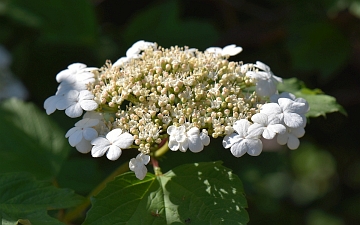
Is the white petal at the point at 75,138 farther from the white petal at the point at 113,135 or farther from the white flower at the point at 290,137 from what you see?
the white flower at the point at 290,137

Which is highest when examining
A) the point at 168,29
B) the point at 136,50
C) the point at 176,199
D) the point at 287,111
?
the point at 168,29

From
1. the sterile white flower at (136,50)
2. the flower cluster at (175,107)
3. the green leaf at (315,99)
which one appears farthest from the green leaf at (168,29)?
the flower cluster at (175,107)

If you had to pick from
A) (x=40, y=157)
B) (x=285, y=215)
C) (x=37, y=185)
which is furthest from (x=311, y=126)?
(x=37, y=185)

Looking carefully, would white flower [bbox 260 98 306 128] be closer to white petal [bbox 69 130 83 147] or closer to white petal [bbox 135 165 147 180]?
white petal [bbox 135 165 147 180]

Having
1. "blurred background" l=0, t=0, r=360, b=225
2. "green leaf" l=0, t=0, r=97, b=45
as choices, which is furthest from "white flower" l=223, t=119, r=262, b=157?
"green leaf" l=0, t=0, r=97, b=45

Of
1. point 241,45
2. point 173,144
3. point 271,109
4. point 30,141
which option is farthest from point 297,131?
point 241,45

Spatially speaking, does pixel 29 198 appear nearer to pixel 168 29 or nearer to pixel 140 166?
pixel 140 166
